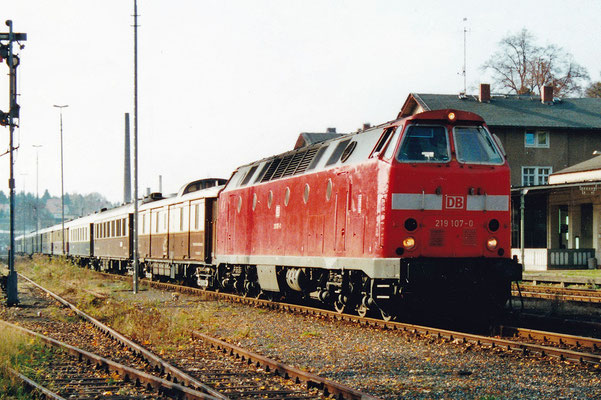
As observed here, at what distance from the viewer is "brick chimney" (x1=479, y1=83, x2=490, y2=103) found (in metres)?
47.6

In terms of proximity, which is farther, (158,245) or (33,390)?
(158,245)

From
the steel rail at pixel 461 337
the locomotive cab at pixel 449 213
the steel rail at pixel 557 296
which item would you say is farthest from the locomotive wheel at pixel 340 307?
the steel rail at pixel 557 296

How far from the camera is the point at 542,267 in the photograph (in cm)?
3216

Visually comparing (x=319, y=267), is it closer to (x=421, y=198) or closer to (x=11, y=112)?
(x=421, y=198)

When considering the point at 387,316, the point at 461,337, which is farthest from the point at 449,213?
the point at 387,316

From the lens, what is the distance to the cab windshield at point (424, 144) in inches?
490

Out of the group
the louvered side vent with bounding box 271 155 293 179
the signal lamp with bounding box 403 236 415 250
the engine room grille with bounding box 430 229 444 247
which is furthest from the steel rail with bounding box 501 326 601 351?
the louvered side vent with bounding box 271 155 293 179

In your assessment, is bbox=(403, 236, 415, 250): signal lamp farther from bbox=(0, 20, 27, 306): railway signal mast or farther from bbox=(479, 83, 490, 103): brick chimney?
bbox=(479, 83, 490, 103): brick chimney

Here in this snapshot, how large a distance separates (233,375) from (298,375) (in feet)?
3.49

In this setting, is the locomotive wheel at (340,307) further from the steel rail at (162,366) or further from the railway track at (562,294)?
the railway track at (562,294)

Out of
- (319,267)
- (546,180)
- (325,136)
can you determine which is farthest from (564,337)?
(325,136)

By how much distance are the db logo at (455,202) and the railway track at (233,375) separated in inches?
168

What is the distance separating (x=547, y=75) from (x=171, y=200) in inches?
1676

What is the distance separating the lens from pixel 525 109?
155ft
